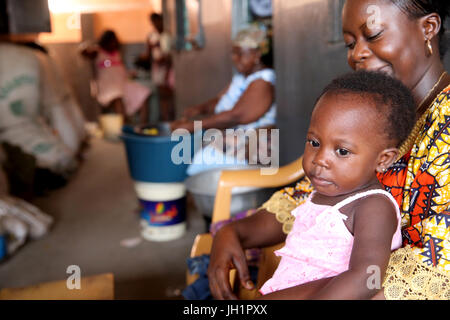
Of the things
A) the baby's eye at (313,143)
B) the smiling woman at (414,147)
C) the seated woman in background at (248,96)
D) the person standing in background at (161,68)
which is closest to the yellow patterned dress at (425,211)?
the smiling woman at (414,147)

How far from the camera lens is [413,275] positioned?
859 millimetres

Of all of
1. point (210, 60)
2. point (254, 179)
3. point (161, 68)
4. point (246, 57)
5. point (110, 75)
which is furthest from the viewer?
point (110, 75)

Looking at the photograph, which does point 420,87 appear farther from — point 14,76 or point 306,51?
point 14,76

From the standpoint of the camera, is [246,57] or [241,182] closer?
[241,182]


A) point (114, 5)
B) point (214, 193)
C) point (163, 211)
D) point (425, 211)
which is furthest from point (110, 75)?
point (425, 211)

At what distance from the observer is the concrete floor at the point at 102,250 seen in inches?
96.0

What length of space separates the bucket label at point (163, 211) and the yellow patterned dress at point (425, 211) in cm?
195

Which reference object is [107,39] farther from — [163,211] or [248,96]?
[248,96]

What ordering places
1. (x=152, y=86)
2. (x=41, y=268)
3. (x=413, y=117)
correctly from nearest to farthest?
1. (x=413, y=117)
2. (x=41, y=268)
3. (x=152, y=86)

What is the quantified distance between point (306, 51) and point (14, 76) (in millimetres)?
2850

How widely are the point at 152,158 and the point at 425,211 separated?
1.88 meters

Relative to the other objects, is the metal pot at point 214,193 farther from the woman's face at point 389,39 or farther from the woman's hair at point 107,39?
the woman's hair at point 107,39

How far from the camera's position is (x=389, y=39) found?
104 cm
